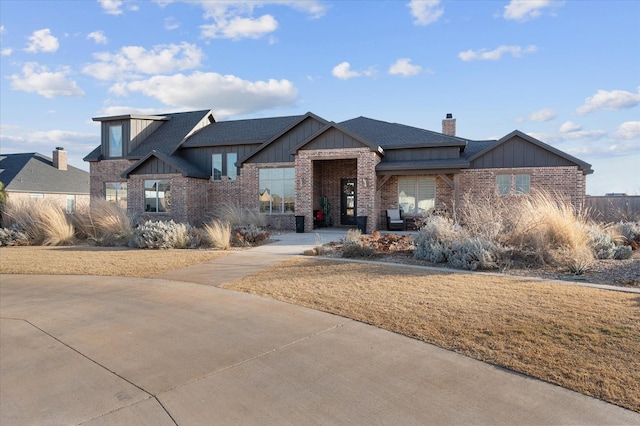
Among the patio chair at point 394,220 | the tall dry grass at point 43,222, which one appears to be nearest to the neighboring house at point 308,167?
the patio chair at point 394,220

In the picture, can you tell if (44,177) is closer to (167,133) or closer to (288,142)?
(167,133)

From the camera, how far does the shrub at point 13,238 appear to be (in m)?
15.2

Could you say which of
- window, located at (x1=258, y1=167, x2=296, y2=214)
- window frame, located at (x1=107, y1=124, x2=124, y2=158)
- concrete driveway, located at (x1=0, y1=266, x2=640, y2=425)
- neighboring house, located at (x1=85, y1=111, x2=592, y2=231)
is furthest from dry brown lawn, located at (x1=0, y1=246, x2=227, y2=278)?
window frame, located at (x1=107, y1=124, x2=124, y2=158)

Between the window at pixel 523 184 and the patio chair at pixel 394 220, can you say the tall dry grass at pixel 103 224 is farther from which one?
the window at pixel 523 184

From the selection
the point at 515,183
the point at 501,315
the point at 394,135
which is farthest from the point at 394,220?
the point at 501,315

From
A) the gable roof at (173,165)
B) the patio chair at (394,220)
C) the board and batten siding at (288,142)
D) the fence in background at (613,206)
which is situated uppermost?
the board and batten siding at (288,142)

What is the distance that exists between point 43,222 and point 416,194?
1566cm

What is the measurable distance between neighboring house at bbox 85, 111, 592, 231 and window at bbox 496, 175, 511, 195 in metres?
0.05

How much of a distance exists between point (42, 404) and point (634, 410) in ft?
16.9

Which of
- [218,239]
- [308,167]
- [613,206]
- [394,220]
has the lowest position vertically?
[218,239]

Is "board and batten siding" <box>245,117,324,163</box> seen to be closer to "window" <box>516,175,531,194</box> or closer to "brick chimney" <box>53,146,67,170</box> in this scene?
"window" <box>516,175,531,194</box>

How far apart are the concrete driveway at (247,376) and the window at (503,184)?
15228mm

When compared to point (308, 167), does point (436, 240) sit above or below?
Answer: below

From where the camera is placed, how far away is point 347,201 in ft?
73.3
